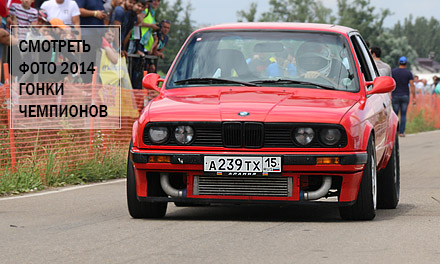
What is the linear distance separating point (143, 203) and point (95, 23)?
357 inches

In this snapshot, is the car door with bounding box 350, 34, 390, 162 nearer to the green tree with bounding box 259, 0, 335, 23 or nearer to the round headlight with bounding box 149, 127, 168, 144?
the round headlight with bounding box 149, 127, 168, 144

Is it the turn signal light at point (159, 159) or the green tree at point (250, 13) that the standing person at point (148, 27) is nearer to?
the turn signal light at point (159, 159)

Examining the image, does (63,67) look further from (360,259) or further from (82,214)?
(360,259)

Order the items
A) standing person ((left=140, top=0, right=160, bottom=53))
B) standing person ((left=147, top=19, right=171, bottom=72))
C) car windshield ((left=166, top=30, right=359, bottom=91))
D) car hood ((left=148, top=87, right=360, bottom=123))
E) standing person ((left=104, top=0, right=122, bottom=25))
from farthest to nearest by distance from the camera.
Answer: standing person ((left=147, top=19, right=171, bottom=72)), standing person ((left=140, top=0, right=160, bottom=53)), standing person ((left=104, top=0, right=122, bottom=25)), car windshield ((left=166, top=30, right=359, bottom=91)), car hood ((left=148, top=87, right=360, bottom=123))

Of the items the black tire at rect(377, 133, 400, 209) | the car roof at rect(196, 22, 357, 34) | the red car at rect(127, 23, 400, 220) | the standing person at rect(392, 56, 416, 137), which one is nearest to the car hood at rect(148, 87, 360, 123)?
the red car at rect(127, 23, 400, 220)

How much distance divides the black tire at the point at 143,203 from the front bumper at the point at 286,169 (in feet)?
0.23

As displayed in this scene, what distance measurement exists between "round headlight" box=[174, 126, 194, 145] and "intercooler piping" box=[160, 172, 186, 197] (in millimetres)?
Result: 345

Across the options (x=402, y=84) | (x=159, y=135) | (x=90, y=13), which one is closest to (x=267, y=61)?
(x=159, y=135)

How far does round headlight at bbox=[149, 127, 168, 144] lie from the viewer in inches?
312

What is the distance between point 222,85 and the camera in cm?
877

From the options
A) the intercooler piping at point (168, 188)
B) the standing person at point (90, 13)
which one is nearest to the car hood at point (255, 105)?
the intercooler piping at point (168, 188)

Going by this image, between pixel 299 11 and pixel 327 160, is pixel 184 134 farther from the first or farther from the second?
pixel 299 11

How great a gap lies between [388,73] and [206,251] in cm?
1069

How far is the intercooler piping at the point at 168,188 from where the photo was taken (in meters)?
7.98
